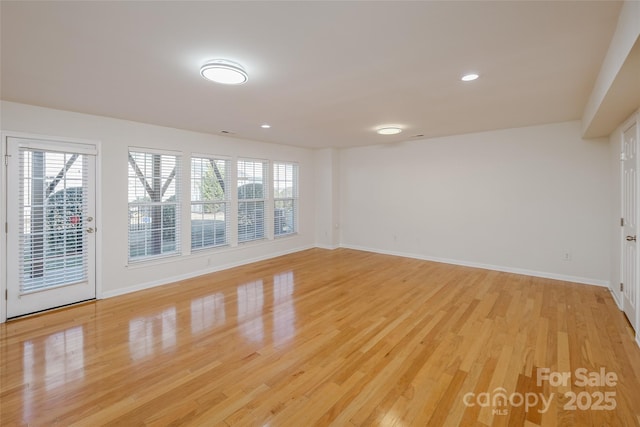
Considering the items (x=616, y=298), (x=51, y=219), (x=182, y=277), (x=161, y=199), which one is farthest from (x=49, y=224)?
(x=616, y=298)

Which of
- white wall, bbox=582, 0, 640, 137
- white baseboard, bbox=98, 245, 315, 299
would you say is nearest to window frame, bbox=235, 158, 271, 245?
white baseboard, bbox=98, 245, 315, 299

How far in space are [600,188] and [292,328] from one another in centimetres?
483

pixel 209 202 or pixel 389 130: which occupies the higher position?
pixel 389 130

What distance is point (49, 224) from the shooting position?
3.64 m

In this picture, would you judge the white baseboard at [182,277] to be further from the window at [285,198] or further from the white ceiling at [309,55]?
the white ceiling at [309,55]

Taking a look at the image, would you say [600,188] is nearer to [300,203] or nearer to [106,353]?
[300,203]

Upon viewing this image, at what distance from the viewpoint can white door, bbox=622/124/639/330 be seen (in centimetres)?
296

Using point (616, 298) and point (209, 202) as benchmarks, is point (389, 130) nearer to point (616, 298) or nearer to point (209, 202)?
point (209, 202)

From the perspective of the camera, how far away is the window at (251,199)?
5930 millimetres

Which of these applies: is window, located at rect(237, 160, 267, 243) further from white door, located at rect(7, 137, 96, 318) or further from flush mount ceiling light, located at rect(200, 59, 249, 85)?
flush mount ceiling light, located at rect(200, 59, 249, 85)

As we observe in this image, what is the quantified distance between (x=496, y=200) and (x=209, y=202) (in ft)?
16.7

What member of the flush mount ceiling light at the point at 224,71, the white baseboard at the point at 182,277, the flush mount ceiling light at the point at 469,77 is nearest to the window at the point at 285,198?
the white baseboard at the point at 182,277

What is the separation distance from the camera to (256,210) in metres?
6.27

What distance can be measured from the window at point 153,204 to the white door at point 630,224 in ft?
19.1
